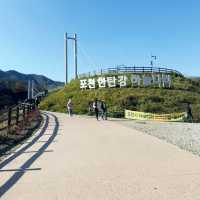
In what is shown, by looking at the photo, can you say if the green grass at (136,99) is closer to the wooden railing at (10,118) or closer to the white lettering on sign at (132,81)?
the white lettering on sign at (132,81)

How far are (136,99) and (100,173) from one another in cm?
4960

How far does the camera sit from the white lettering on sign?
217 feet

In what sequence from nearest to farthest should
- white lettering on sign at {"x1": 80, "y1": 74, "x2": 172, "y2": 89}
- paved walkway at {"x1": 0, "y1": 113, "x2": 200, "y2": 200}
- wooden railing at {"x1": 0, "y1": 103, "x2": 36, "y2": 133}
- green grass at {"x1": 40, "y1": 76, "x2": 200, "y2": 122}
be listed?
paved walkway at {"x1": 0, "y1": 113, "x2": 200, "y2": 200}, wooden railing at {"x1": 0, "y1": 103, "x2": 36, "y2": 133}, green grass at {"x1": 40, "y1": 76, "x2": 200, "y2": 122}, white lettering on sign at {"x1": 80, "y1": 74, "x2": 172, "y2": 89}

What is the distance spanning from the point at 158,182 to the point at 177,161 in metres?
2.74

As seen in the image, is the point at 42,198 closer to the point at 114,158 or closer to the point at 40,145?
the point at 114,158

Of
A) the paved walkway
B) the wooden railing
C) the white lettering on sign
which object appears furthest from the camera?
the white lettering on sign

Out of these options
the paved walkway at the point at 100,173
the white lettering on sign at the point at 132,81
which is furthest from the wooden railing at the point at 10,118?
the white lettering on sign at the point at 132,81

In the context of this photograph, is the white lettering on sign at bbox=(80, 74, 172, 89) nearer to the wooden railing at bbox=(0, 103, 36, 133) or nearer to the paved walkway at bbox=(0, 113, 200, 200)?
the wooden railing at bbox=(0, 103, 36, 133)

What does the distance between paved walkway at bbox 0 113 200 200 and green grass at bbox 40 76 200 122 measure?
124 feet

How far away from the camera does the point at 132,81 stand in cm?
6650

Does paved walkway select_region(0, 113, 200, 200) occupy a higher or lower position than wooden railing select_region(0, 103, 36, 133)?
lower

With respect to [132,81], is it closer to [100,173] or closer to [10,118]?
[10,118]

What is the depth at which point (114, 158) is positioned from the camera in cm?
1137

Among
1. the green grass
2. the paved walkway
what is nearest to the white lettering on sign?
the green grass
